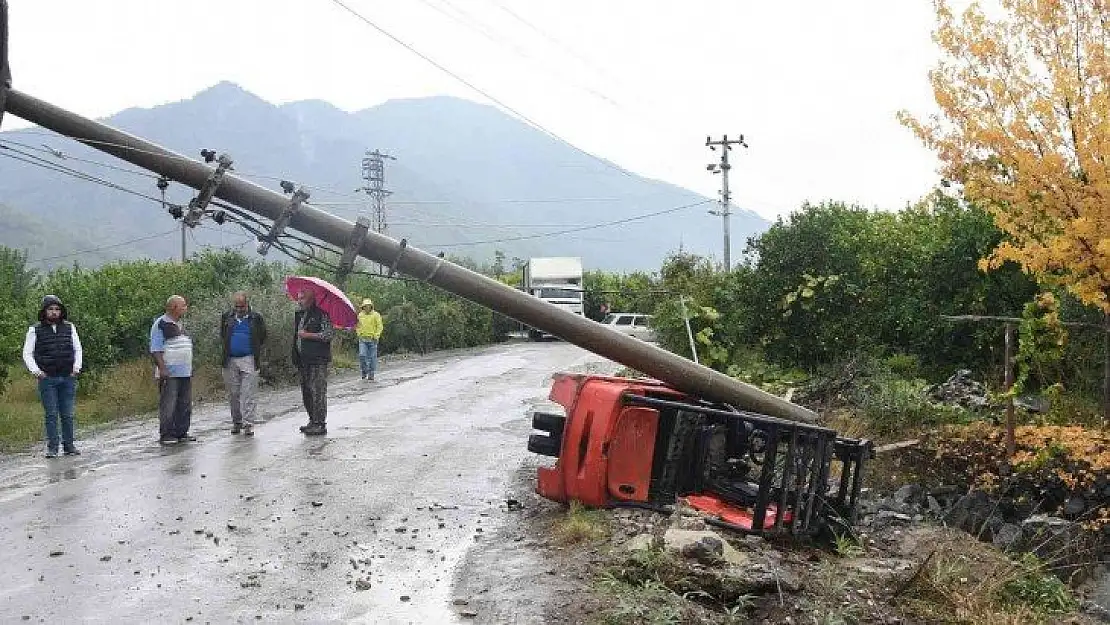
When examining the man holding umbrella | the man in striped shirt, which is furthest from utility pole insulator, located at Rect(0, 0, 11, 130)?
the man holding umbrella

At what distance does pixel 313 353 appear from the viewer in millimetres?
11750

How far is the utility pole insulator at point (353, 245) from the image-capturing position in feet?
29.2

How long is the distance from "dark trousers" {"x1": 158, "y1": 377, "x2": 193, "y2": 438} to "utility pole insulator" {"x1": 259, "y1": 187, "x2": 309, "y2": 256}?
351cm

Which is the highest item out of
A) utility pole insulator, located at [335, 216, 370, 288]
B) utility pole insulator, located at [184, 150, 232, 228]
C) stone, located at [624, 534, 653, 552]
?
utility pole insulator, located at [184, 150, 232, 228]

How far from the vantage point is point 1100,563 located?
10.8 metres

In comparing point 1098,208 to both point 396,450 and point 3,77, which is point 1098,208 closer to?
point 396,450

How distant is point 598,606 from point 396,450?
598cm

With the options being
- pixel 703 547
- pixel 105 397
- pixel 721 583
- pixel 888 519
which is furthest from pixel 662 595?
pixel 105 397

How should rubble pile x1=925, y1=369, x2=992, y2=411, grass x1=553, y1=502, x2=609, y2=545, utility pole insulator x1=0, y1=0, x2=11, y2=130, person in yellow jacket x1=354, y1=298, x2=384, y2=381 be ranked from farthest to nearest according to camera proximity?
person in yellow jacket x1=354, y1=298, x2=384, y2=381, rubble pile x1=925, y1=369, x2=992, y2=411, utility pole insulator x1=0, y1=0, x2=11, y2=130, grass x1=553, y1=502, x2=609, y2=545

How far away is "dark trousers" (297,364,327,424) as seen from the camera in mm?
11766

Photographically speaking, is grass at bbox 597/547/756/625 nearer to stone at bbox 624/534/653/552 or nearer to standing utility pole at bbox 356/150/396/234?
stone at bbox 624/534/653/552

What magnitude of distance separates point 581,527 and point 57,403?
7222 mm

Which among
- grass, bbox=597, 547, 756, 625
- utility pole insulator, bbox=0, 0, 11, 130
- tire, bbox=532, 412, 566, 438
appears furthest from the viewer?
utility pole insulator, bbox=0, 0, 11, 130

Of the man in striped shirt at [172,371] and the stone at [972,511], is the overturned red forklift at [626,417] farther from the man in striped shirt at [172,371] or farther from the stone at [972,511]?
the stone at [972,511]
